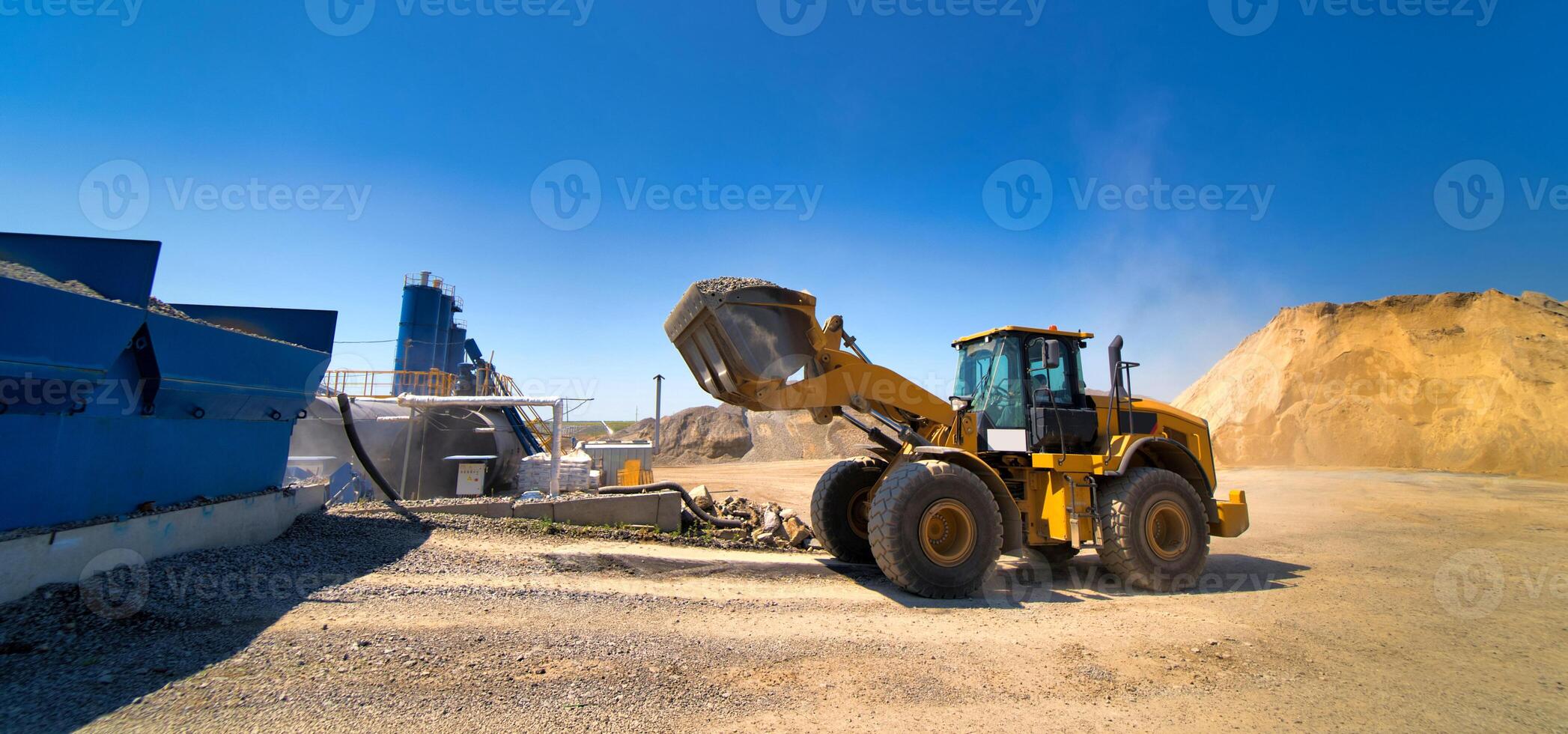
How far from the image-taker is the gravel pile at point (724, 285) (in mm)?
6207

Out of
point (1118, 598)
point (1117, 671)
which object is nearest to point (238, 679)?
point (1117, 671)

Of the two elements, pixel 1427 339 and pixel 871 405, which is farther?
pixel 1427 339

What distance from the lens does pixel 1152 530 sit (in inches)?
289

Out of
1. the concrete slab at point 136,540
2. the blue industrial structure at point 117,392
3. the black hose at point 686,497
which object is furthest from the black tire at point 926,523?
the blue industrial structure at point 117,392

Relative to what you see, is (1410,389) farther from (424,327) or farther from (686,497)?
(424,327)

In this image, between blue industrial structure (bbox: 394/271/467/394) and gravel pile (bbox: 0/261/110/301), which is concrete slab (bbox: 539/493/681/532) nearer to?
gravel pile (bbox: 0/261/110/301)

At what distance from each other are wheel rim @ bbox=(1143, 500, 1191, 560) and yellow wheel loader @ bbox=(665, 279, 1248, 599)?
16 millimetres

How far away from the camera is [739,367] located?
6.35 m

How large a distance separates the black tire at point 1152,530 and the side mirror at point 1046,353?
158 centimetres

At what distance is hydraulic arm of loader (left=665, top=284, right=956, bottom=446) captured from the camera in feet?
20.7

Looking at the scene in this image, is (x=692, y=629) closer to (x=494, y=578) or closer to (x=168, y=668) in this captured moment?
(x=494, y=578)

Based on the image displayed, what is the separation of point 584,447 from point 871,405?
49.9 ft

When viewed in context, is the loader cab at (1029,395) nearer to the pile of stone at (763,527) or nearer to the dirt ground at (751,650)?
the dirt ground at (751,650)

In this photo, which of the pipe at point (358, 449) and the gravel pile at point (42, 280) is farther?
the pipe at point (358, 449)
